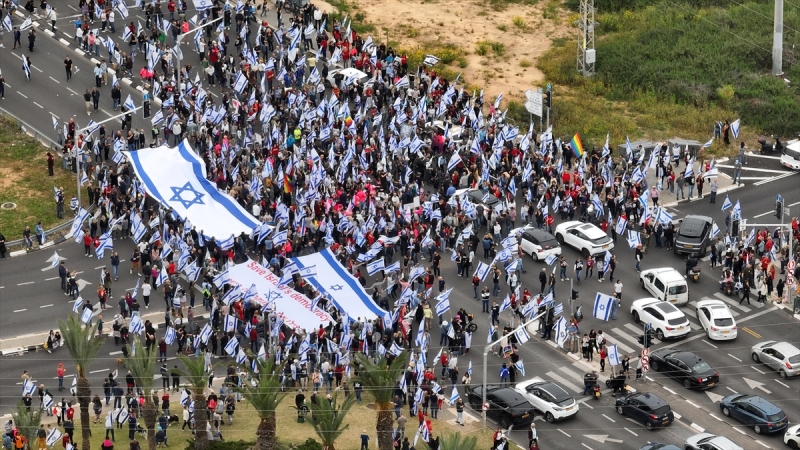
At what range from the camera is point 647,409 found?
78.9 m

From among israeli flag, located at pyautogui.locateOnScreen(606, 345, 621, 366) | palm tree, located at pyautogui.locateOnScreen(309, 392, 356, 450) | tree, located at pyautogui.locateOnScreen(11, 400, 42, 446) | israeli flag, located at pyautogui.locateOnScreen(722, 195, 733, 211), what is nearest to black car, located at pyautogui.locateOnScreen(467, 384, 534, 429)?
israeli flag, located at pyautogui.locateOnScreen(606, 345, 621, 366)

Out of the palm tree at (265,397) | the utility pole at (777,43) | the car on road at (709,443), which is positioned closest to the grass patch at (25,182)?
the palm tree at (265,397)

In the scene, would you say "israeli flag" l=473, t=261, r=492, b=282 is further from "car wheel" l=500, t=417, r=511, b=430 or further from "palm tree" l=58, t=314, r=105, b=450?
"palm tree" l=58, t=314, r=105, b=450

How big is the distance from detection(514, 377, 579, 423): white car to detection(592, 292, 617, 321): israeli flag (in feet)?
21.2

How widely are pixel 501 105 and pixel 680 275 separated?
29.6m

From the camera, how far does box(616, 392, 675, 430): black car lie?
78.7 meters

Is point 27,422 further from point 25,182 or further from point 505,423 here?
point 25,182

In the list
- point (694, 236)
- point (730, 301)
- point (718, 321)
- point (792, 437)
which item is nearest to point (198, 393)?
point (792, 437)

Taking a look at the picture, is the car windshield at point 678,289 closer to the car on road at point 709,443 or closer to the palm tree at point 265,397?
the car on road at point 709,443

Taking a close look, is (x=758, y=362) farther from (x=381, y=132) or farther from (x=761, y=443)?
(x=381, y=132)

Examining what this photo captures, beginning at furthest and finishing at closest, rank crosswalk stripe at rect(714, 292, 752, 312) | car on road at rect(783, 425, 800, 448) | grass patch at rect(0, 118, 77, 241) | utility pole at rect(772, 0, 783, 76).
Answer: utility pole at rect(772, 0, 783, 76) < grass patch at rect(0, 118, 77, 241) < crosswalk stripe at rect(714, 292, 752, 312) < car on road at rect(783, 425, 800, 448)

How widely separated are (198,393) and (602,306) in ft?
74.8

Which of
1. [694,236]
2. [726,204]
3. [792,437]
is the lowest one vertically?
[792,437]

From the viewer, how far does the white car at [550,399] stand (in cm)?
7938
